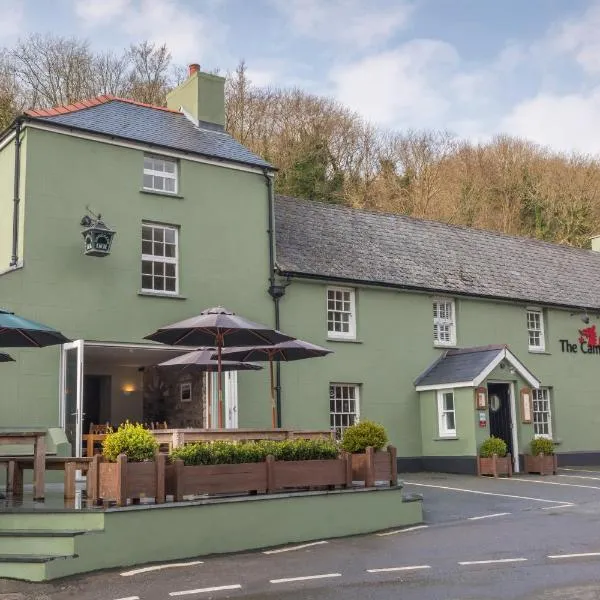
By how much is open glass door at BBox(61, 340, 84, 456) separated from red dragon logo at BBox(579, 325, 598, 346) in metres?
16.8

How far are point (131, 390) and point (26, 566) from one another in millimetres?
13777

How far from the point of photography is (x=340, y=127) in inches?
1890

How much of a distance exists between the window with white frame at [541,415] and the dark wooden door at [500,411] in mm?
2349

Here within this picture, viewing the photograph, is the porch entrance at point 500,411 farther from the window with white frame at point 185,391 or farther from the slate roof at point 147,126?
the slate roof at point 147,126

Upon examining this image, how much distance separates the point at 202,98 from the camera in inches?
885

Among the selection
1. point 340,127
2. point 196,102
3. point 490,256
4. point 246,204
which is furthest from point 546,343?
point 340,127

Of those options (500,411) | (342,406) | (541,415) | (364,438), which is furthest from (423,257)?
(364,438)

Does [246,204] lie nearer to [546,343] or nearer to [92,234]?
[92,234]

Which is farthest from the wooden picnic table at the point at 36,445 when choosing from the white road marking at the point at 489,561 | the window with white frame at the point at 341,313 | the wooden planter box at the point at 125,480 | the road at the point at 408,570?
the window with white frame at the point at 341,313

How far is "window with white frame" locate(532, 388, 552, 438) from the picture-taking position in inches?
995

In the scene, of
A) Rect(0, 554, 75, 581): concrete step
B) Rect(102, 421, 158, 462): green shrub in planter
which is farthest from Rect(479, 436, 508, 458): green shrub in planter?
Rect(0, 554, 75, 581): concrete step

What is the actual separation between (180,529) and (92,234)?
27.4 ft

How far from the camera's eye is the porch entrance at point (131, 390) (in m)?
17.1

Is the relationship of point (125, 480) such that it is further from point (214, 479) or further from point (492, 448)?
point (492, 448)
